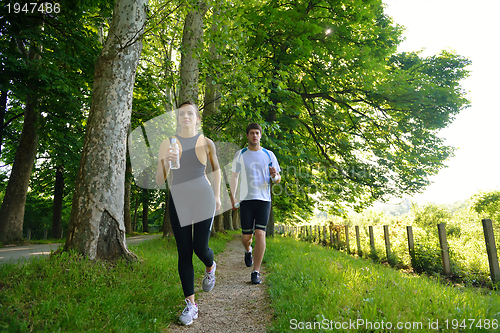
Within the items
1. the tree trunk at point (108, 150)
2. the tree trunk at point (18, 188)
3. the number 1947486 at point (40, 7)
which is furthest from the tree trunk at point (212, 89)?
the tree trunk at point (18, 188)

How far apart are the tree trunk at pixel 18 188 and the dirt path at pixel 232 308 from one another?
1035cm

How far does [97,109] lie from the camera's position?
4.68 meters

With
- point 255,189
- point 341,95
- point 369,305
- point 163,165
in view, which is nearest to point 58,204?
point 341,95

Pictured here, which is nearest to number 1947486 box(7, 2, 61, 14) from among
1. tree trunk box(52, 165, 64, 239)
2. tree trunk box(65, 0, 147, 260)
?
tree trunk box(65, 0, 147, 260)

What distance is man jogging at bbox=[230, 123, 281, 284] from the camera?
457 centimetres

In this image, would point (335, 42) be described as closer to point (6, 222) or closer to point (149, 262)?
point (149, 262)

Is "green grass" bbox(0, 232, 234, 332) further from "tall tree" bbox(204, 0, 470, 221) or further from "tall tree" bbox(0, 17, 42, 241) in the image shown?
"tall tree" bbox(0, 17, 42, 241)

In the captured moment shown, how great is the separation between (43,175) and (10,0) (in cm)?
1339

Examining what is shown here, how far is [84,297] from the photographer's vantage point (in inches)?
123

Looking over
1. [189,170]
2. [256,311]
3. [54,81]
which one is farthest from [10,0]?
[256,311]

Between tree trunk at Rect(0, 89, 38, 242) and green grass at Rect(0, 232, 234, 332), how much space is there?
9.69m

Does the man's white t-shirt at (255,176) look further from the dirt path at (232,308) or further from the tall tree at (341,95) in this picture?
the tall tree at (341,95)

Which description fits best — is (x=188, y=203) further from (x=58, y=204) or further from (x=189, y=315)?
(x=58, y=204)

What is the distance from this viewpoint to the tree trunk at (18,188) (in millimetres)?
11117
